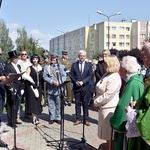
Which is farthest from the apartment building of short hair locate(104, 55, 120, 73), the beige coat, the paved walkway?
short hair locate(104, 55, 120, 73)

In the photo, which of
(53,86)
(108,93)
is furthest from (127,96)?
(53,86)

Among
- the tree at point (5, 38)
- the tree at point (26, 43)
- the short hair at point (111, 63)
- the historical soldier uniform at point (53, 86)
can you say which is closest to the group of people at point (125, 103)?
the short hair at point (111, 63)

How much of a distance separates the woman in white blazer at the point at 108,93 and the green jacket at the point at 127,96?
93cm

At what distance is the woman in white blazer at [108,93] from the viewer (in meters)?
4.85

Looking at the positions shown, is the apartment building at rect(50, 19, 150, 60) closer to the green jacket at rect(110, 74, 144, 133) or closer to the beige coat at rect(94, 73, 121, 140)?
the beige coat at rect(94, 73, 121, 140)

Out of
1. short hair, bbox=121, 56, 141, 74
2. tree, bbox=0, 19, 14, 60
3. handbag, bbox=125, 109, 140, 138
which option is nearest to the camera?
handbag, bbox=125, 109, 140, 138

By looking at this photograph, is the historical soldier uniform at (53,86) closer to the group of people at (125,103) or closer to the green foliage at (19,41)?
the group of people at (125,103)

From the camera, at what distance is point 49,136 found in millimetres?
6703

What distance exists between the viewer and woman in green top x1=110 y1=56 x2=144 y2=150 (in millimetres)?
3793

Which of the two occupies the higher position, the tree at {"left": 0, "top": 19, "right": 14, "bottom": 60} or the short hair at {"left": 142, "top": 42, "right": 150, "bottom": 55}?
the tree at {"left": 0, "top": 19, "right": 14, "bottom": 60}

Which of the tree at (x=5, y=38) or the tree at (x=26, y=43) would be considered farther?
the tree at (x=5, y=38)

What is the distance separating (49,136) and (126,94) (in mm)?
3322

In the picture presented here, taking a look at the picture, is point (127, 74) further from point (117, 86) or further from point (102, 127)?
point (102, 127)

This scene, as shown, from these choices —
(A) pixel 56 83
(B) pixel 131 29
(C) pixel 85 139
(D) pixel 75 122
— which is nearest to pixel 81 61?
(A) pixel 56 83
